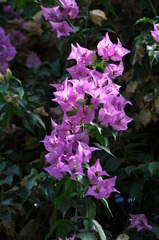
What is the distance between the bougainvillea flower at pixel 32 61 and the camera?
2502 millimetres

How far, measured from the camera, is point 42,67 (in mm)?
2518

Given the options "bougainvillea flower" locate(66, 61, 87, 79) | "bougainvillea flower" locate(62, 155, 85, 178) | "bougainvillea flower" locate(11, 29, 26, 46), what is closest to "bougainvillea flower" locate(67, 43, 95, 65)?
"bougainvillea flower" locate(66, 61, 87, 79)

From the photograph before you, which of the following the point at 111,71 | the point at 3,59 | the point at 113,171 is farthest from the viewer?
the point at 3,59

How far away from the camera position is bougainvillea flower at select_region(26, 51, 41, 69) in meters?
2.50

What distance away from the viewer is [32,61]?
8.28ft

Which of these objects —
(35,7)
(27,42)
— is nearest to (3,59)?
(35,7)

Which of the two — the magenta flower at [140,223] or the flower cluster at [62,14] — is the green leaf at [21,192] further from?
the flower cluster at [62,14]

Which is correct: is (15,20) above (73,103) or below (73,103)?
below

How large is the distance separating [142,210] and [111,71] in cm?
58

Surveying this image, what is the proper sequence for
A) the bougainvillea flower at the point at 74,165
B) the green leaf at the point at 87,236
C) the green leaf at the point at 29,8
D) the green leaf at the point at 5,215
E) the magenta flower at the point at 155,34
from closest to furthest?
the bougainvillea flower at the point at 74,165 < the green leaf at the point at 87,236 < the magenta flower at the point at 155,34 < the green leaf at the point at 5,215 < the green leaf at the point at 29,8

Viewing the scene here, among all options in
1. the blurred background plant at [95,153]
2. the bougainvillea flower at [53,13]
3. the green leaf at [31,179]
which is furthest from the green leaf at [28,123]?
the bougainvillea flower at [53,13]

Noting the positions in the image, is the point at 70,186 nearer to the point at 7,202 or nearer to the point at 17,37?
the point at 7,202

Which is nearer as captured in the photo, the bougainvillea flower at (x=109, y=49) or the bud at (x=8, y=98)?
the bougainvillea flower at (x=109, y=49)

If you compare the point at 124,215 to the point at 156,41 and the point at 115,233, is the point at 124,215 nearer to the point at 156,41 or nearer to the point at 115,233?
the point at 115,233
